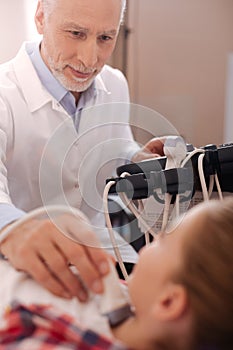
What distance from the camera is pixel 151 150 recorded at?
4.27 feet

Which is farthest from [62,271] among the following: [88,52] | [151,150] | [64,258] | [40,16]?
[40,16]

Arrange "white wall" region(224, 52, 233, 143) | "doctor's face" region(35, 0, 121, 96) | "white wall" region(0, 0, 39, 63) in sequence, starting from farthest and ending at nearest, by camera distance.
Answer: "white wall" region(224, 52, 233, 143), "white wall" region(0, 0, 39, 63), "doctor's face" region(35, 0, 121, 96)

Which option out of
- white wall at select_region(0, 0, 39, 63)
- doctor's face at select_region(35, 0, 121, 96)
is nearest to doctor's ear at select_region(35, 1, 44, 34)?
doctor's face at select_region(35, 0, 121, 96)

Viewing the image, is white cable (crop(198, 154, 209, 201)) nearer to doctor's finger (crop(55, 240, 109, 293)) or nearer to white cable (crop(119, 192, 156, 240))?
white cable (crop(119, 192, 156, 240))

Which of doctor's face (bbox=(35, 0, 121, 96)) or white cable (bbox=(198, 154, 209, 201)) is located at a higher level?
doctor's face (bbox=(35, 0, 121, 96))

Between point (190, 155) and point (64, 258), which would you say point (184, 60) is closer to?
point (190, 155)

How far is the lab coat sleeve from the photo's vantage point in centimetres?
90

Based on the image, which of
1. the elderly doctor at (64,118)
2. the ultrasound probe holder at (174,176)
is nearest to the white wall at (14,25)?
the elderly doctor at (64,118)

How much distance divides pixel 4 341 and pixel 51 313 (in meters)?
0.08

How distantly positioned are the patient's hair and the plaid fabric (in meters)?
0.10

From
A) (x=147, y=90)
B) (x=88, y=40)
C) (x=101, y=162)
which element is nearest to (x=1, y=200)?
(x=101, y=162)

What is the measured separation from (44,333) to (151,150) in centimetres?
71

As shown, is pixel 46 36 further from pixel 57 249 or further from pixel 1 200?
pixel 57 249

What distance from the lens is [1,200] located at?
978 mm
